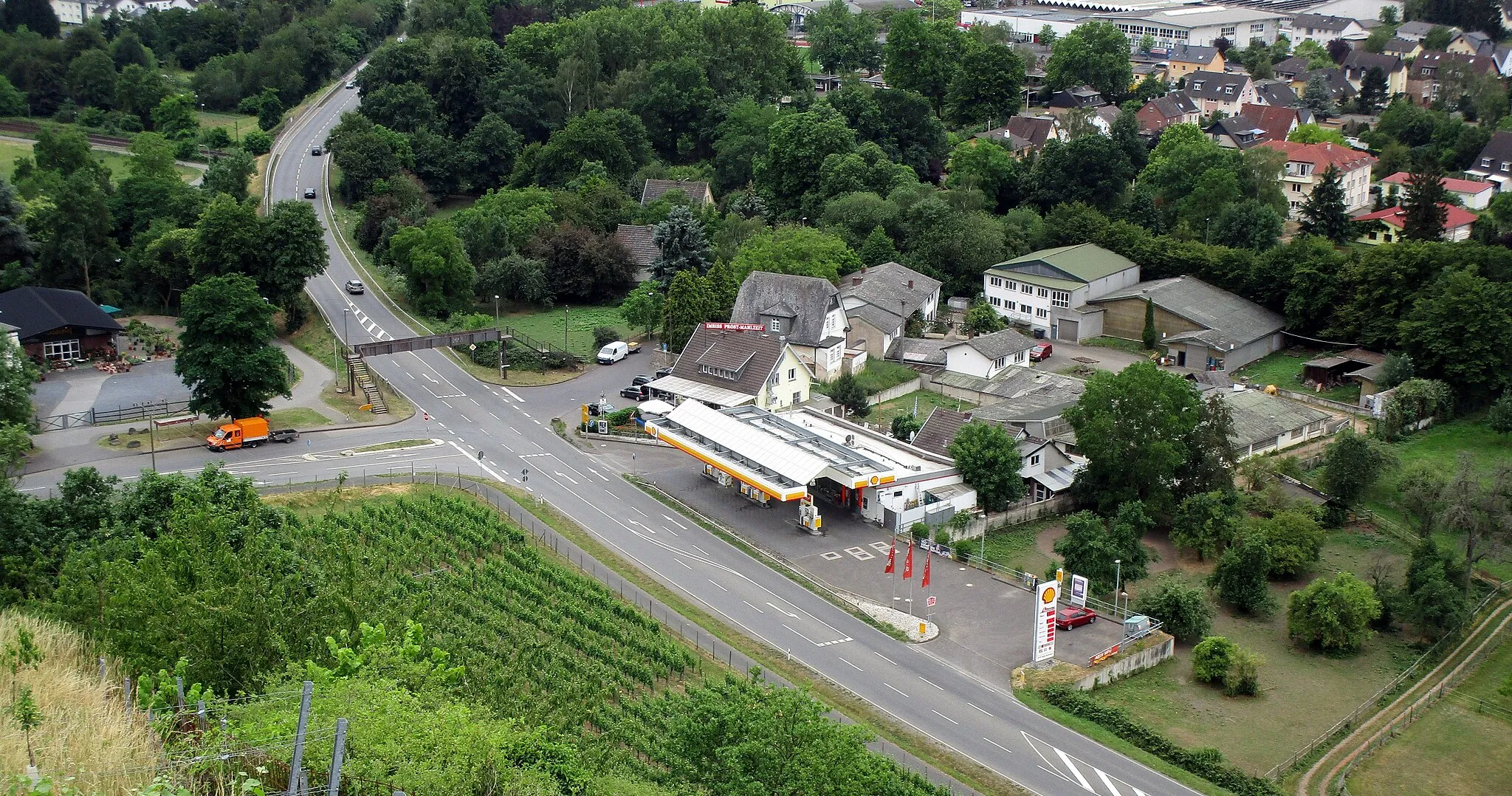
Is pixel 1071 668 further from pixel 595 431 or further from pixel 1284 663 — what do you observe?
pixel 595 431

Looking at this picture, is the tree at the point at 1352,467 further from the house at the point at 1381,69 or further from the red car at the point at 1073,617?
the house at the point at 1381,69

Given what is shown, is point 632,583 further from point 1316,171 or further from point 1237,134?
point 1237,134

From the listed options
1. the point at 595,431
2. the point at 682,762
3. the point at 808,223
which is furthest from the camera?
the point at 808,223

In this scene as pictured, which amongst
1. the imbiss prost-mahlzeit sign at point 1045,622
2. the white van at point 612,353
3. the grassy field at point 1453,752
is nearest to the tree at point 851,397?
the white van at point 612,353

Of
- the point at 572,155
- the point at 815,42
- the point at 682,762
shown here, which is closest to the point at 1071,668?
the point at 682,762

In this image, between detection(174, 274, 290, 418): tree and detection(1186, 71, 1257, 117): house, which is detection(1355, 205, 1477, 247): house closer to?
detection(1186, 71, 1257, 117): house

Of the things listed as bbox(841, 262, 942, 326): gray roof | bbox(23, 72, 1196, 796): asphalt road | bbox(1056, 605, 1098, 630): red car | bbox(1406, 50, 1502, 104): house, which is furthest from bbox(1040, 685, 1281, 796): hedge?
bbox(1406, 50, 1502, 104): house
